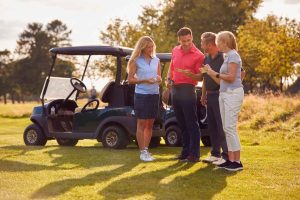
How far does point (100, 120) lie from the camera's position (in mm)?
9898

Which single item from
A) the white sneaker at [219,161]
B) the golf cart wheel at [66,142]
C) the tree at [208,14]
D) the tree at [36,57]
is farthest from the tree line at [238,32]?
the tree at [36,57]

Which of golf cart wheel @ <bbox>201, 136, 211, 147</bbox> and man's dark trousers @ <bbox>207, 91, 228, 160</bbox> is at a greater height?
man's dark trousers @ <bbox>207, 91, 228, 160</bbox>

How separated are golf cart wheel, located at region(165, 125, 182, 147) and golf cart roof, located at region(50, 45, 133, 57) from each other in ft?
6.55

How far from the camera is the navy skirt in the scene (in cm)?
773

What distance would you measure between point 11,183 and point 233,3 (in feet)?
123

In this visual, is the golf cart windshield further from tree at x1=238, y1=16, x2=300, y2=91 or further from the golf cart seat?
tree at x1=238, y1=16, x2=300, y2=91

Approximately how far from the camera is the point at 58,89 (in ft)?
35.5

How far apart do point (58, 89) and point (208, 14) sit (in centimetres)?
3058

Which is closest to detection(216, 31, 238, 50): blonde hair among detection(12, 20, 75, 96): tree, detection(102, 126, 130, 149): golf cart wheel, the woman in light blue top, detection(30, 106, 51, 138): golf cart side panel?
the woman in light blue top

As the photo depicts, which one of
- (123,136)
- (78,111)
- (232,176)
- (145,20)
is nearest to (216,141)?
(232,176)

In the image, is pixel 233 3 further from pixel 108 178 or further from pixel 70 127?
pixel 108 178

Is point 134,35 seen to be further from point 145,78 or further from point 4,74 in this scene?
point 4,74

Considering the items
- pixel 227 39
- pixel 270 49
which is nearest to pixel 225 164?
pixel 227 39

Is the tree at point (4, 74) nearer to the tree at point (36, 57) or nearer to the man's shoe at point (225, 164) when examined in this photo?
the tree at point (36, 57)
